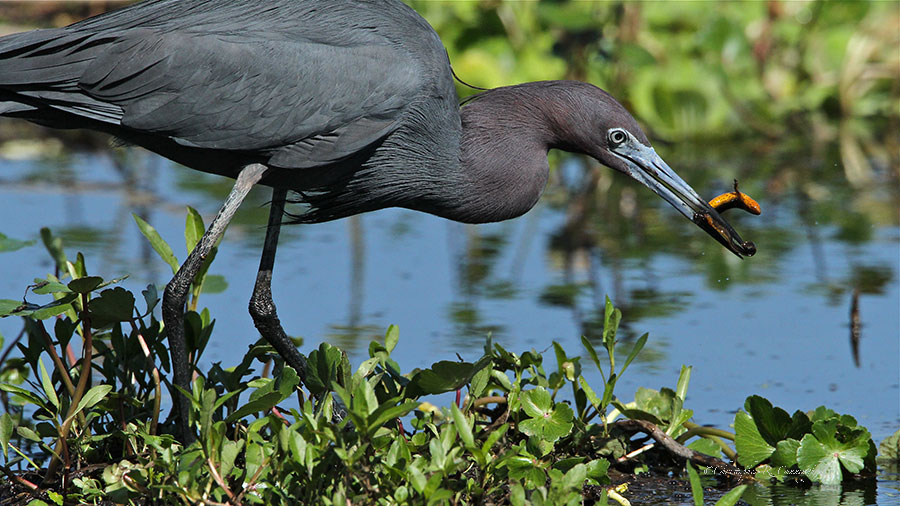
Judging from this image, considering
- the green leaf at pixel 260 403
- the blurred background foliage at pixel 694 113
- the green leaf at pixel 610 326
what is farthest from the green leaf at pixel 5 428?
the blurred background foliage at pixel 694 113

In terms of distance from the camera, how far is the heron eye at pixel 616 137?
13.3ft

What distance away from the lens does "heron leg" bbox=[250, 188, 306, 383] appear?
13.3 feet

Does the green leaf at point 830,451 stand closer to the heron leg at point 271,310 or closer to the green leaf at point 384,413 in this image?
the green leaf at point 384,413

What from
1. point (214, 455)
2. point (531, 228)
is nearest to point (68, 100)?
point (214, 455)

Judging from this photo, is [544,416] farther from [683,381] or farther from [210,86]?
[210,86]

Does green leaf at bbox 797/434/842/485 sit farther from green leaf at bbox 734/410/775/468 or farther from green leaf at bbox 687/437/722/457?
green leaf at bbox 687/437/722/457

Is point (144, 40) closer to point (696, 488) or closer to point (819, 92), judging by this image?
point (696, 488)

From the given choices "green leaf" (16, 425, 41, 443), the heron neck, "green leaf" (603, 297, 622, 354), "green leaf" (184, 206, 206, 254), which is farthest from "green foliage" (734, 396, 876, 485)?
"green leaf" (16, 425, 41, 443)

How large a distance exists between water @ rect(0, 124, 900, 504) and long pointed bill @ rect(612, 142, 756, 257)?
646mm

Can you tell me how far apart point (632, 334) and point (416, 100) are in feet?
5.56

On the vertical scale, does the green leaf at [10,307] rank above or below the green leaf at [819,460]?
above

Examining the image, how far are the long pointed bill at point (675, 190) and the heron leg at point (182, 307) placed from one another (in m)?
1.31

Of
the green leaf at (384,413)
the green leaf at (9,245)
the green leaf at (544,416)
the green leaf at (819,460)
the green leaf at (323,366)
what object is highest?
the green leaf at (9,245)

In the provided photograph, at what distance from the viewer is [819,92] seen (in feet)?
29.5
